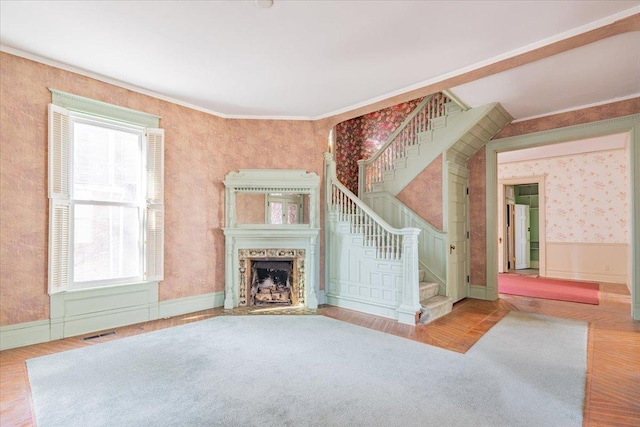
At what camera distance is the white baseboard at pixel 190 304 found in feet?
14.1

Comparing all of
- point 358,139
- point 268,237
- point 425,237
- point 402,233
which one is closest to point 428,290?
point 425,237

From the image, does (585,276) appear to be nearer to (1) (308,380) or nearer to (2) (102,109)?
(1) (308,380)

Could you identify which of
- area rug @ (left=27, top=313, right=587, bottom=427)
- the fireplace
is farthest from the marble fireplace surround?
area rug @ (left=27, top=313, right=587, bottom=427)

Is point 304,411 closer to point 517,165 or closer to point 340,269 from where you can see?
point 340,269

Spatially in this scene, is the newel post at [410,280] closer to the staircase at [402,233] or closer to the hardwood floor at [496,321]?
the staircase at [402,233]

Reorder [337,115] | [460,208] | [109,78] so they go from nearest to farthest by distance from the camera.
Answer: [109,78] → [337,115] → [460,208]

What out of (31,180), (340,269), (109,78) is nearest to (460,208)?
(340,269)

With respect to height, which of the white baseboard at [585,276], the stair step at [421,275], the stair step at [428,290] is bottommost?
the white baseboard at [585,276]

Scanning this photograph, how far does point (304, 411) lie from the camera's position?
6.97 ft

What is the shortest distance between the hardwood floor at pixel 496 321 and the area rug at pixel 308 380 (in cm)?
11

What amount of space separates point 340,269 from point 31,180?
3957 mm

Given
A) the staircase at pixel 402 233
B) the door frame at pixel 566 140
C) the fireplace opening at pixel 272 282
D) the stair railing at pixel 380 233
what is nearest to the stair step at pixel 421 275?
the staircase at pixel 402 233

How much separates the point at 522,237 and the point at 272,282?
8.02 meters

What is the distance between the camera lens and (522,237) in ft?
30.5
